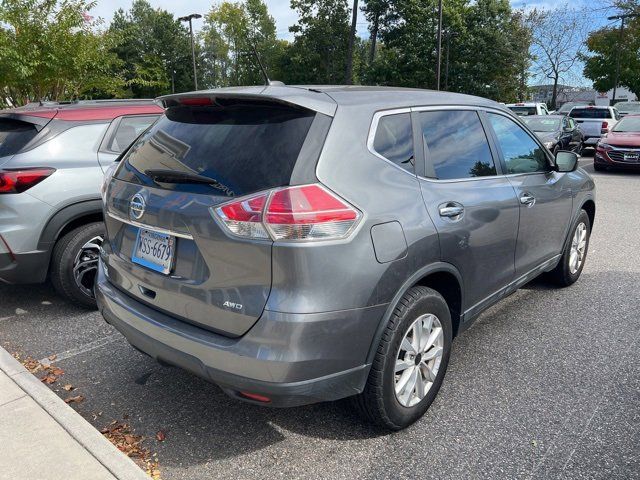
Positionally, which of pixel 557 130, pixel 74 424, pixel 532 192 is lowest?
pixel 74 424

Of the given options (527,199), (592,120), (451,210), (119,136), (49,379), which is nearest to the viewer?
(451,210)

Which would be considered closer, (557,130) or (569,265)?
(569,265)

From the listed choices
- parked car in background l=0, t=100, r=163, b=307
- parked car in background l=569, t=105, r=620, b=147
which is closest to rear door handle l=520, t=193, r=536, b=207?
parked car in background l=0, t=100, r=163, b=307

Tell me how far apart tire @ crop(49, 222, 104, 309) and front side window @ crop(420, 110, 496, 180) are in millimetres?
2838

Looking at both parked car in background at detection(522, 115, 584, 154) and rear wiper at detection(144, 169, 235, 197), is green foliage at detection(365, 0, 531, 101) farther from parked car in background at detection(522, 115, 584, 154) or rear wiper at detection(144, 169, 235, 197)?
rear wiper at detection(144, 169, 235, 197)

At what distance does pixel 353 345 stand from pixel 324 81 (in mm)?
51773

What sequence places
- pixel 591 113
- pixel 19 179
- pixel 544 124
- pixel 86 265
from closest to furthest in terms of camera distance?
pixel 19 179 < pixel 86 265 < pixel 544 124 < pixel 591 113

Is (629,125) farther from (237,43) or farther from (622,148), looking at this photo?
(237,43)

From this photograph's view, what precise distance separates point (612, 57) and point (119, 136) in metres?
48.9

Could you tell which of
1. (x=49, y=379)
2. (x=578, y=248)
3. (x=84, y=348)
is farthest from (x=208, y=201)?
(x=578, y=248)

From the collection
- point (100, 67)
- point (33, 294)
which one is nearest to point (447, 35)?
point (100, 67)

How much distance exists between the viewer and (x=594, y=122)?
62.0 ft

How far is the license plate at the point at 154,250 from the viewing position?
8.27 feet

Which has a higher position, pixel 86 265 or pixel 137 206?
pixel 137 206
